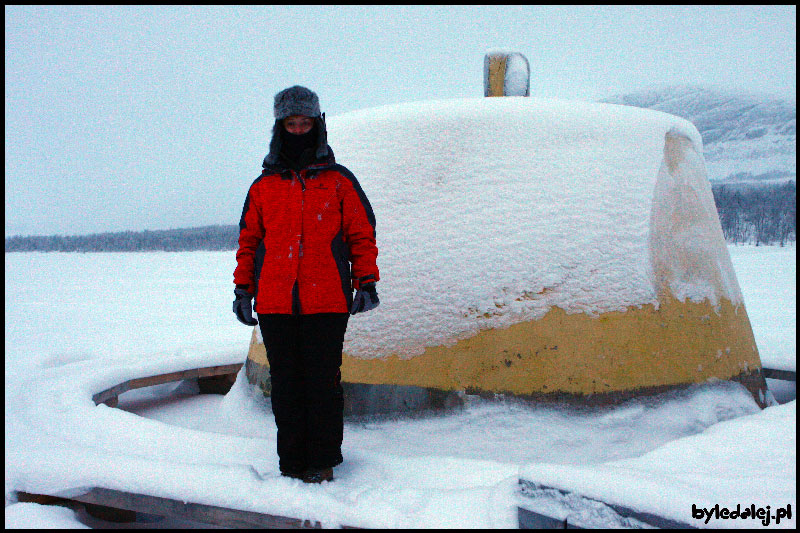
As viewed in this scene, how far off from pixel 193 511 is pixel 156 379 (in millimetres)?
2569

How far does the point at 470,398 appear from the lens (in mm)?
2723

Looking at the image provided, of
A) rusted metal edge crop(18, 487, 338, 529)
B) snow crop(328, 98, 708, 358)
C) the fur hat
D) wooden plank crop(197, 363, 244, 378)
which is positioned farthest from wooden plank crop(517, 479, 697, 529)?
wooden plank crop(197, 363, 244, 378)

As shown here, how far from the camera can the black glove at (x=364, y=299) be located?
6.65 ft

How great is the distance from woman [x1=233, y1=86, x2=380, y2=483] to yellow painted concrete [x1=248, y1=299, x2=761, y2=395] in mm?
740

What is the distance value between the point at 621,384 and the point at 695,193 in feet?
4.09

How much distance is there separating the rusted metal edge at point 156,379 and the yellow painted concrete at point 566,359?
2.01 m

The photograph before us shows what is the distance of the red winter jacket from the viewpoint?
6.61 feet

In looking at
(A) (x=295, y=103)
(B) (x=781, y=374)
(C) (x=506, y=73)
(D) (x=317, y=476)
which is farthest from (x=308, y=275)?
(B) (x=781, y=374)

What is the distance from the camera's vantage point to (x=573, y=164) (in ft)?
9.75

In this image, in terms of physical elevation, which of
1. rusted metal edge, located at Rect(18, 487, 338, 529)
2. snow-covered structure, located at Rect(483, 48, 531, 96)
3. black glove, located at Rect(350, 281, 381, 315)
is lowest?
rusted metal edge, located at Rect(18, 487, 338, 529)

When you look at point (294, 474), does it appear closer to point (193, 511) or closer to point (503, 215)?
point (193, 511)

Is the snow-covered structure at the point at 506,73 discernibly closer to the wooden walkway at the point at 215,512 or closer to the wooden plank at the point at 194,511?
the wooden walkway at the point at 215,512

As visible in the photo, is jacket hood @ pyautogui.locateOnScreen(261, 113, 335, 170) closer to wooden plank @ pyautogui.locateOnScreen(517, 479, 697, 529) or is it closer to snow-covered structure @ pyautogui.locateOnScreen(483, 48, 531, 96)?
wooden plank @ pyautogui.locateOnScreen(517, 479, 697, 529)

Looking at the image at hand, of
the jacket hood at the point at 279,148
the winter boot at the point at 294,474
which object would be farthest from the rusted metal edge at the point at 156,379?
the jacket hood at the point at 279,148
